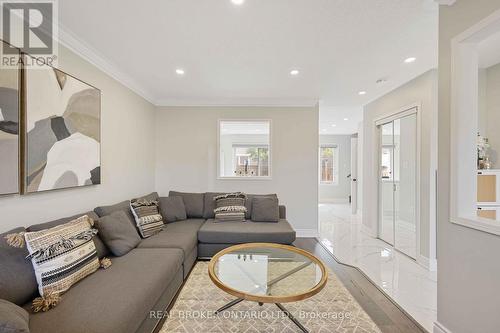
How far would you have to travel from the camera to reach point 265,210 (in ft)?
11.8

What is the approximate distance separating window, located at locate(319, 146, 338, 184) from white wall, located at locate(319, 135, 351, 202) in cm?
15

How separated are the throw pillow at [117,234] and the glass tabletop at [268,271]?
3.11 ft

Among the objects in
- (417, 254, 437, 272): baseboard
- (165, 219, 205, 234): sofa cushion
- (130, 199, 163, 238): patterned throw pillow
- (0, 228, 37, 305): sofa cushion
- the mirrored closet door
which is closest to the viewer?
(0, 228, 37, 305): sofa cushion

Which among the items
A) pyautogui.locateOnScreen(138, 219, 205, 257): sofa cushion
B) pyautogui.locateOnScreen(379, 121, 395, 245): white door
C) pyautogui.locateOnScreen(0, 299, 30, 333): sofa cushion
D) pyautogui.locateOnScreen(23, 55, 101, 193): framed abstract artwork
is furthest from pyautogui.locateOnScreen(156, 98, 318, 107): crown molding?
pyautogui.locateOnScreen(0, 299, 30, 333): sofa cushion

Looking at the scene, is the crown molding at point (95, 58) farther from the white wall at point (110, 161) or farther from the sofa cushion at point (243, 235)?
the sofa cushion at point (243, 235)

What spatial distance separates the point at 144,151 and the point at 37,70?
215 centimetres

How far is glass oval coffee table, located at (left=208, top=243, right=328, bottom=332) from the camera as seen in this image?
162 cm

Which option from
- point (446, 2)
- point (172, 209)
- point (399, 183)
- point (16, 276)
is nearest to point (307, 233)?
point (399, 183)

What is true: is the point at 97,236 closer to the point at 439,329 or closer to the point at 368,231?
the point at 439,329

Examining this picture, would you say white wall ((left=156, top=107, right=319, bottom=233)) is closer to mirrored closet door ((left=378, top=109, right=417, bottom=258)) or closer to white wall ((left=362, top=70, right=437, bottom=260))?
mirrored closet door ((left=378, top=109, right=417, bottom=258))

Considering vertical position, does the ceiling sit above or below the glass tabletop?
above

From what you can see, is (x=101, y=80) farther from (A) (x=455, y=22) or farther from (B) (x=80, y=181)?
(A) (x=455, y=22)

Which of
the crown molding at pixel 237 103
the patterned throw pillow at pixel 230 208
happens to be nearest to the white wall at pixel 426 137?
the crown molding at pixel 237 103

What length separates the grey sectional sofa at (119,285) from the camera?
1258 mm
